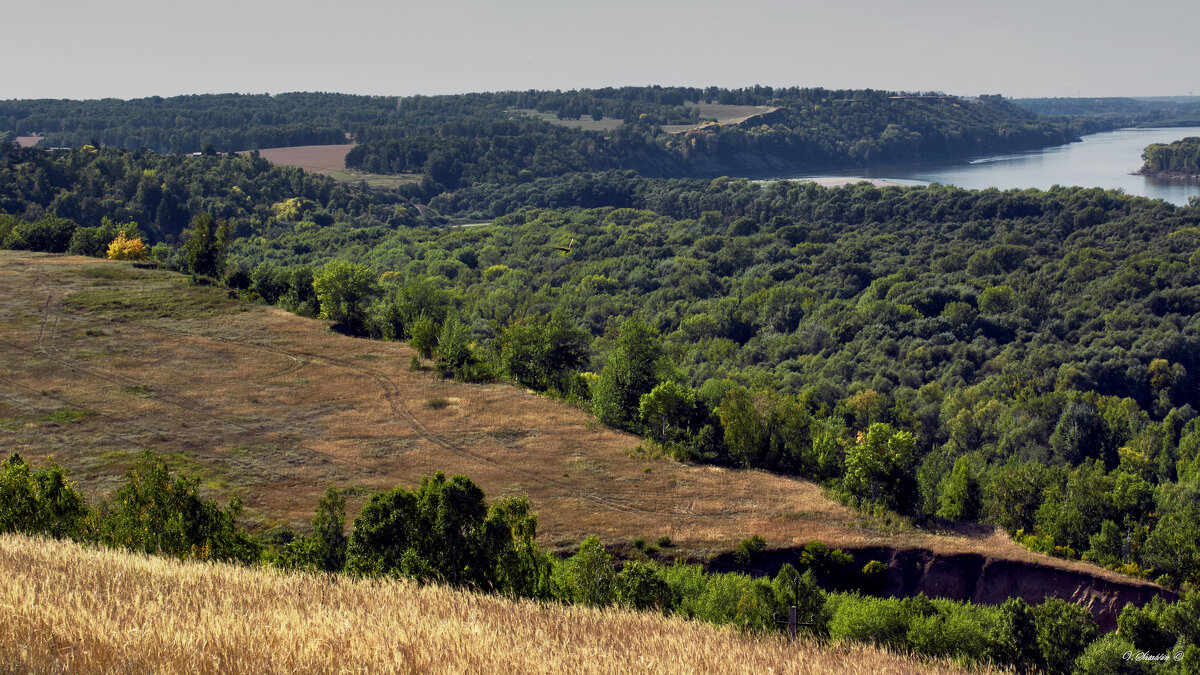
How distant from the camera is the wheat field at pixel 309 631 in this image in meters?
11.6

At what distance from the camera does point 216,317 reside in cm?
7988

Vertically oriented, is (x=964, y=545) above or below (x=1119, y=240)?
below

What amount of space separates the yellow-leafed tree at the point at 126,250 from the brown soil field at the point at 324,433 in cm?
1709

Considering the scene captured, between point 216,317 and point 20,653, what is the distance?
7386 cm

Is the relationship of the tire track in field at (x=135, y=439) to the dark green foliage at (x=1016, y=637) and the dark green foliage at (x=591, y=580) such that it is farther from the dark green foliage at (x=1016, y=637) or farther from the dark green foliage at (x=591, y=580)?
the dark green foliage at (x=1016, y=637)

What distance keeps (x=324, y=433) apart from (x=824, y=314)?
6907 centimetres

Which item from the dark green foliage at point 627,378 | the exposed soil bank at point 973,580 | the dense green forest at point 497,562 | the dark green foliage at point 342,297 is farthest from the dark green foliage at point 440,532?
the dark green foliage at point 342,297

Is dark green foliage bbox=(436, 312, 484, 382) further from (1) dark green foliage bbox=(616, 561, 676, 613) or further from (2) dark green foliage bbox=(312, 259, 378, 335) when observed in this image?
(1) dark green foliage bbox=(616, 561, 676, 613)

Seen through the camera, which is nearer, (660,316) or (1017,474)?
(1017,474)

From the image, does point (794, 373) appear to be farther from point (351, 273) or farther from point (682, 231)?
point (682, 231)

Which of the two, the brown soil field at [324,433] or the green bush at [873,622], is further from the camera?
the brown soil field at [324,433]

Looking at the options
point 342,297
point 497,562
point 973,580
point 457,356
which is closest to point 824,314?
point 457,356

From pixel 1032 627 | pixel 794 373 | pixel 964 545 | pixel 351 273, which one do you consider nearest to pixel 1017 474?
pixel 964 545

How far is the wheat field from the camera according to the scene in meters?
11.6
